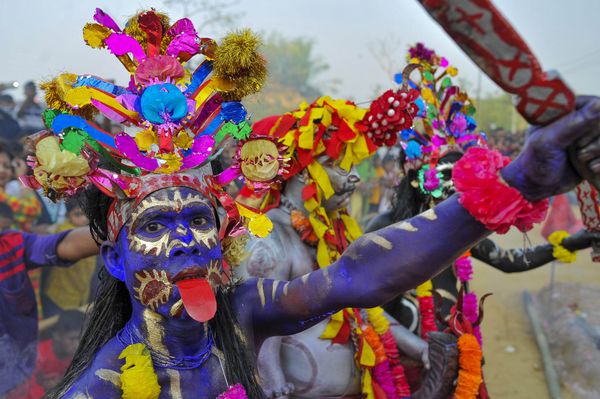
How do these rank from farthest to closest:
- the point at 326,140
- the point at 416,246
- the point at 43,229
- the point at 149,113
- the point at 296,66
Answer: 1. the point at 296,66
2. the point at 43,229
3. the point at 326,140
4. the point at 149,113
5. the point at 416,246

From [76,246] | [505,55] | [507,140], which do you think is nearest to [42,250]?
[76,246]

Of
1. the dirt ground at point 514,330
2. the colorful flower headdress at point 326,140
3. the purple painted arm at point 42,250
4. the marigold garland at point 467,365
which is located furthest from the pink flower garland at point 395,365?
the dirt ground at point 514,330

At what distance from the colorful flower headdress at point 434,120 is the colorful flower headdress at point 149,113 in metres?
2.29

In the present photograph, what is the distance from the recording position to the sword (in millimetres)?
1279

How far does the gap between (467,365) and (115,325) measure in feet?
6.10

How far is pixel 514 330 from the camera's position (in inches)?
327

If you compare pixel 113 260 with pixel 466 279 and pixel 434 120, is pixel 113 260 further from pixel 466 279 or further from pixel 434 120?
pixel 434 120

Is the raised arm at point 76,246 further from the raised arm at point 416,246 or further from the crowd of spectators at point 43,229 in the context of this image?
the raised arm at point 416,246

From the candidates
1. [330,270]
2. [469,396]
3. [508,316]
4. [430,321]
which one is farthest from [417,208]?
[508,316]

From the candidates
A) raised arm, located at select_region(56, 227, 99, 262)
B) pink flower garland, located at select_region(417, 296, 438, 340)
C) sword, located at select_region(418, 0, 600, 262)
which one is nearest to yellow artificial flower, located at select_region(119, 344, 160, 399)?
sword, located at select_region(418, 0, 600, 262)

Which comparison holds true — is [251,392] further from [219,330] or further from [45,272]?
[45,272]

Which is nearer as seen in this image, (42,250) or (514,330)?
(42,250)

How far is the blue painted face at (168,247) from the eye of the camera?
1.86m

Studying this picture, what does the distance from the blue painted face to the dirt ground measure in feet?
17.0
